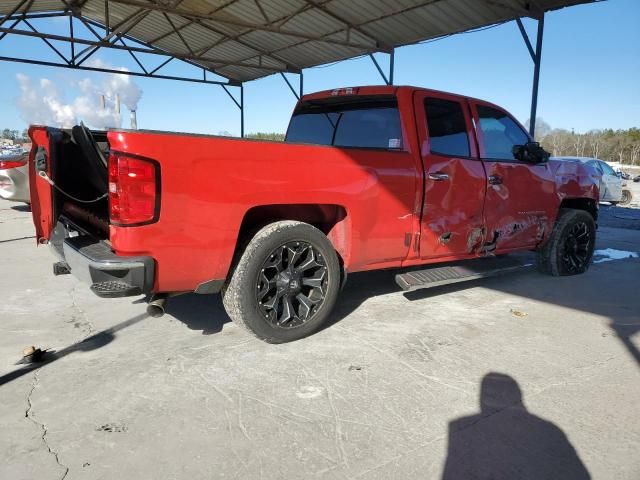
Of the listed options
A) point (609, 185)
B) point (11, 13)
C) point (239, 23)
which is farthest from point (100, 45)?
point (609, 185)

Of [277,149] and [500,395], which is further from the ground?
[277,149]

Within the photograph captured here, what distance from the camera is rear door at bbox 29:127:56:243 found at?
3.52 meters

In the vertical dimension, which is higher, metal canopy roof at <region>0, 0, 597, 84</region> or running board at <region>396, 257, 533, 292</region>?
metal canopy roof at <region>0, 0, 597, 84</region>

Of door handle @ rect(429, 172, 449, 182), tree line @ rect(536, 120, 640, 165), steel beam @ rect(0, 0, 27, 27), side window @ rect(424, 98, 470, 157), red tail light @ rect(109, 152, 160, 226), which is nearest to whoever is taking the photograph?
red tail light @ rect(109, 152, 160, 226)

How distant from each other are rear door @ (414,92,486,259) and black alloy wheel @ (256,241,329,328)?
3.57 feet

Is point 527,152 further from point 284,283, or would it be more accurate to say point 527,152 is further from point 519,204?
point 284,283

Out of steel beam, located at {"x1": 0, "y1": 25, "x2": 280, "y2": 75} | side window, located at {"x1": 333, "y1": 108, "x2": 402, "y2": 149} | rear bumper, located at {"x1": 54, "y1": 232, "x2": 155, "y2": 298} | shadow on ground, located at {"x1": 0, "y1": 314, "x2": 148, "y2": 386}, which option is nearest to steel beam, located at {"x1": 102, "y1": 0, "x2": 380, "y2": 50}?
steel beam, located at {"x1": 0, "y1": 25, "x2": 280, "y2": 75}

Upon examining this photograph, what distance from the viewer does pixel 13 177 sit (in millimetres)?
9062

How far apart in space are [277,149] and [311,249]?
808 mm

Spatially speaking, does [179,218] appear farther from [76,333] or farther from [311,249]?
[76,333]

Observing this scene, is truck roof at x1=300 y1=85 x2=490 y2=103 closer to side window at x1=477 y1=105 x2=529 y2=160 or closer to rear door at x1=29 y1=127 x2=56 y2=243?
side window at x1=477 y1=105 x2=529 y2=160

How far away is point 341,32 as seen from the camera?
11.9 metres

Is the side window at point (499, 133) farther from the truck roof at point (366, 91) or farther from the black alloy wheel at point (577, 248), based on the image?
the black alloy wheel at point (577, 248)

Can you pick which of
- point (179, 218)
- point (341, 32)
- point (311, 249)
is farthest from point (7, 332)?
point (341, 32)
